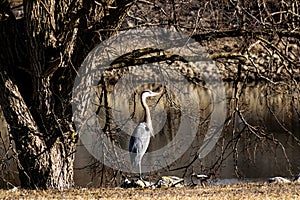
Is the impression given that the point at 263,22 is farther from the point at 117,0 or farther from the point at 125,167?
the point at 125,167

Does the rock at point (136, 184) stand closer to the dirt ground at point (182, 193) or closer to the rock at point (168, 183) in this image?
the rock at point (168, 183)

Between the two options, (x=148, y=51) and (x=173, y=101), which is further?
(x=173, y=101)

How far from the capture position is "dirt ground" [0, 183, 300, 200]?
28.8 feet

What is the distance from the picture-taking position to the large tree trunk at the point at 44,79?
34.3 feet

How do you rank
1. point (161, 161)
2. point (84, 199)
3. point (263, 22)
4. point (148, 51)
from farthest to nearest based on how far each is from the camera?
point (161, 161), point (148, 51), point (263, 22), point (84, 199)

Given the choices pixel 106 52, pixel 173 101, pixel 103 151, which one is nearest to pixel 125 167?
pixel 103 151

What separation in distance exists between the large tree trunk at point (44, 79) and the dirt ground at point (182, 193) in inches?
32.2

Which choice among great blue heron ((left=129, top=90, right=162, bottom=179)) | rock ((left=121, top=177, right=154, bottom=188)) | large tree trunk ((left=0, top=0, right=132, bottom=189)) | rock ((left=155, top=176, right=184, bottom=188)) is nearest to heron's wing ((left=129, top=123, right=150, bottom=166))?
great blue heron ((left=129, top=90, right=162, bottom=179))

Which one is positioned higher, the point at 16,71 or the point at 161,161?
the point at 16,71

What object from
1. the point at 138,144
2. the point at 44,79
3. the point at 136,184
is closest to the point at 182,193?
the point at 136,184

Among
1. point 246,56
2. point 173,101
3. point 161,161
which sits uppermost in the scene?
point 246,56

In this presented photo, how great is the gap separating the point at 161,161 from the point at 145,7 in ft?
9.26

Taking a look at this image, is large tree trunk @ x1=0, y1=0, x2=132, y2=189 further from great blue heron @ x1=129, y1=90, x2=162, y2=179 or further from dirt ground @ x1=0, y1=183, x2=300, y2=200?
great blue heron @ x1=129, y1=90, x2=162, y2=179

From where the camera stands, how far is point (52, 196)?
30.9ft
